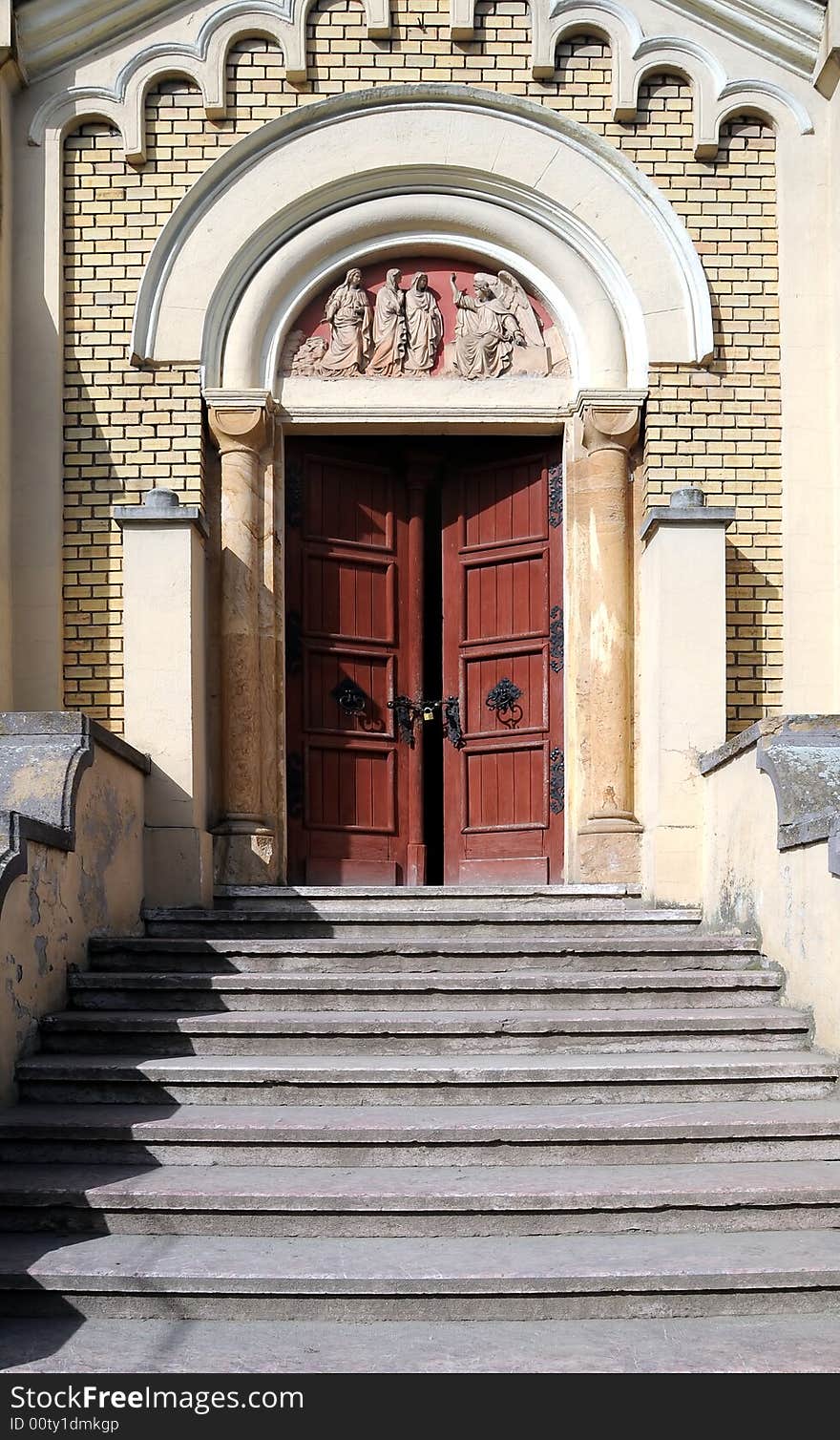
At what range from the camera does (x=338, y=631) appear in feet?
34.6

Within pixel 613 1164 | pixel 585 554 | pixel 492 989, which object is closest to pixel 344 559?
pixel 585 554

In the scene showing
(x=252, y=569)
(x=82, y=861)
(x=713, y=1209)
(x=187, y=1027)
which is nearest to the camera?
(x=713, y=1209)

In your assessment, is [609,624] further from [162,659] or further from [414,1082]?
[414,1082]

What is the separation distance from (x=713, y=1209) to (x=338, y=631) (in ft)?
17.8

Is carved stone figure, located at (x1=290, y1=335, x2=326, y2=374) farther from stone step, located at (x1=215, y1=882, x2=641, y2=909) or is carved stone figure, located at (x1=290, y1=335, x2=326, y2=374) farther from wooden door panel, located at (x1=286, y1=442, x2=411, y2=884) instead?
stone step, located at (x1=215, y1=882, x2=641, y2=909)

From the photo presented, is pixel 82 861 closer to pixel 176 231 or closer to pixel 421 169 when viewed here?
pixel 176 231

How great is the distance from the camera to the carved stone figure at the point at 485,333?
10.4 metres

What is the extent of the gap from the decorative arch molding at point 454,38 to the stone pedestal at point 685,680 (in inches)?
103

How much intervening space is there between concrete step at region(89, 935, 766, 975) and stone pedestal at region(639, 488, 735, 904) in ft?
3.98

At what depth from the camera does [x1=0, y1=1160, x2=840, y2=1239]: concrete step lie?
5.77 metres

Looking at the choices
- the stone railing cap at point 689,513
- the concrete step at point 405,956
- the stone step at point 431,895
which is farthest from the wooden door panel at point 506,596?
the concrete step at point 405,956

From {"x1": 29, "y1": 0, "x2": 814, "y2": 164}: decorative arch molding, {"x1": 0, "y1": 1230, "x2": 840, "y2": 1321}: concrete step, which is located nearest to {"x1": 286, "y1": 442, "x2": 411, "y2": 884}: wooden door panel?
Answer: {"x1": 29, "y1": 0, "x2": 814, "y2": 164}: decorative arch molding

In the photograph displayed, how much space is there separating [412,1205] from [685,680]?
427 cm

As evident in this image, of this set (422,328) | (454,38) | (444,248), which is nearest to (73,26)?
(454,38)
